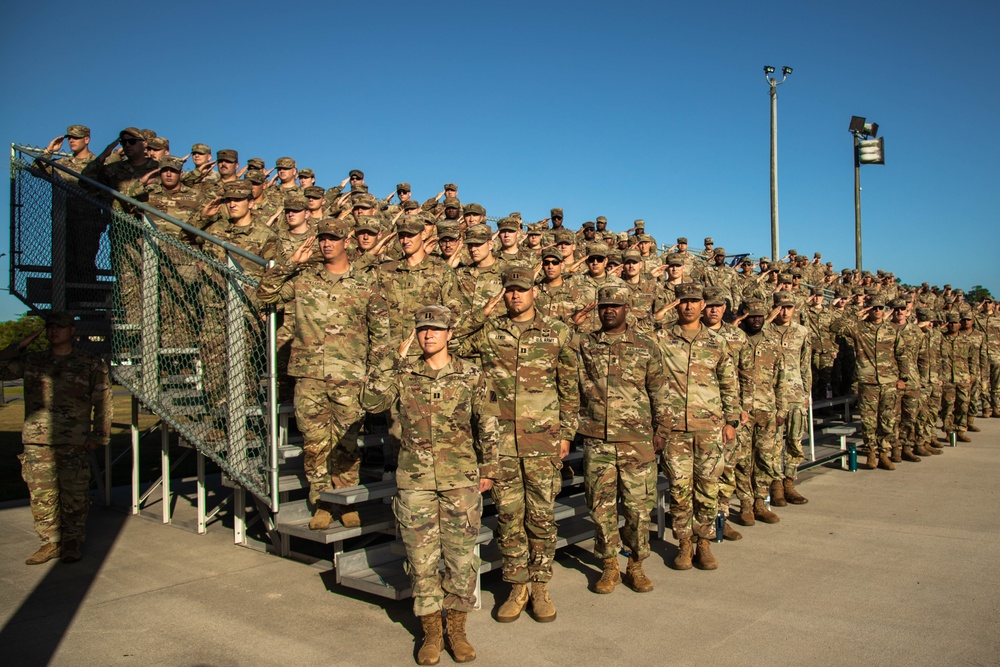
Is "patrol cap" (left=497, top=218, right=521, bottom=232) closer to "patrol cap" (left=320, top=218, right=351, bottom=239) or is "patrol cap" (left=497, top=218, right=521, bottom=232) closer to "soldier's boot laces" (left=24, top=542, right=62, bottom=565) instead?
"patrol cap" (left=320, top=218, right=351, bottom=239)

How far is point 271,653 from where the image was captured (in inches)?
195

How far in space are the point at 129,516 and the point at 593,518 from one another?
19.5 ft

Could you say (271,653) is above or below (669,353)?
below

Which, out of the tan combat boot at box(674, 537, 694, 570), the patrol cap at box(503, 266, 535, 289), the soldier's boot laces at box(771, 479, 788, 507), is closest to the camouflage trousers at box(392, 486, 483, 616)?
the patrol cap at box(503, 266, 535, 289)

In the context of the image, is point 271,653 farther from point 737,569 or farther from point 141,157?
point 141,157

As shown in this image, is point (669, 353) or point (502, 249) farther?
point (502, 249)

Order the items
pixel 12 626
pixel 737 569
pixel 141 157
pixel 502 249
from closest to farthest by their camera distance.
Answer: pixel 12 626
pixel 737 569
pixel 502 249
pixel 141 157

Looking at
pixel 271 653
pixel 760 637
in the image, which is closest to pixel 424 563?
pixel 271 653

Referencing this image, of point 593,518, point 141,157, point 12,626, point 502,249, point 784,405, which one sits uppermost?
point 141,157

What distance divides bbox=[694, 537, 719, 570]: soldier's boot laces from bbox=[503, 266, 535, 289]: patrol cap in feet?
9.22

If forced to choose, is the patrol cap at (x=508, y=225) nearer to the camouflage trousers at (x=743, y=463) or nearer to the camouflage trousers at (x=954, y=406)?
the camouflage trousers at (x=743, y=463)

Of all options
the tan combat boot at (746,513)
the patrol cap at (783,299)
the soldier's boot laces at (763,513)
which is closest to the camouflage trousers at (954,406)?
the patrol cap at (783,299)

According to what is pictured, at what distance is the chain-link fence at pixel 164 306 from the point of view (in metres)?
6.84

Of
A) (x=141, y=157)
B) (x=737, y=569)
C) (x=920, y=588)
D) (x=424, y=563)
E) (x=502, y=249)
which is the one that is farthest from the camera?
(x=141, y=157)
